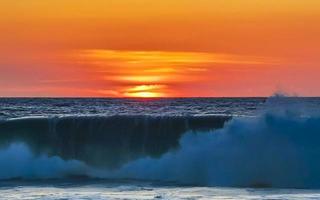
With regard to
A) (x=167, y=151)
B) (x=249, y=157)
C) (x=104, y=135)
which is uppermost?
(x=104, y=135)

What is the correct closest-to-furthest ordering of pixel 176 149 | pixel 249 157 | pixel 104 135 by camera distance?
pixel 249 157
pixel 176 149
pixel 104 135

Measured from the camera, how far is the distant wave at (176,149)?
25953mm

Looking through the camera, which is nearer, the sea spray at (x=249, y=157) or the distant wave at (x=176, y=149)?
the sea spray at (x=249, y=157)

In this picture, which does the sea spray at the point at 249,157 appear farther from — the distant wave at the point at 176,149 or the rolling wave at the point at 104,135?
the rolling wave at the point at 104,135

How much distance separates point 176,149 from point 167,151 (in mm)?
331

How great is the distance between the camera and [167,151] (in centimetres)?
2805

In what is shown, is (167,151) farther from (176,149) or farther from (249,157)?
(249,157)

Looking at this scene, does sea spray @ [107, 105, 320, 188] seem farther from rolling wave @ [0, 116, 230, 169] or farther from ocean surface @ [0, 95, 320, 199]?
rolling wave @ [0, 116, 230, 169]

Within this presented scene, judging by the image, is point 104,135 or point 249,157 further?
point 104,135

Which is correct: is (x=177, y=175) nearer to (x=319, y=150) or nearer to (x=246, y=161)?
(x=246, y=161)

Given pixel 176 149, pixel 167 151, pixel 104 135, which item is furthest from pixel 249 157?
pixel 104 135

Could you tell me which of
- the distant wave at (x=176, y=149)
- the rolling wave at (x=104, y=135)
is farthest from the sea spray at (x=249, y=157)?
the rolling wave at (x=104, y=135)

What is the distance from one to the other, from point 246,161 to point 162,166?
267cm

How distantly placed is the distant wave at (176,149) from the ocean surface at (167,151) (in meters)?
Answer: 0.03
